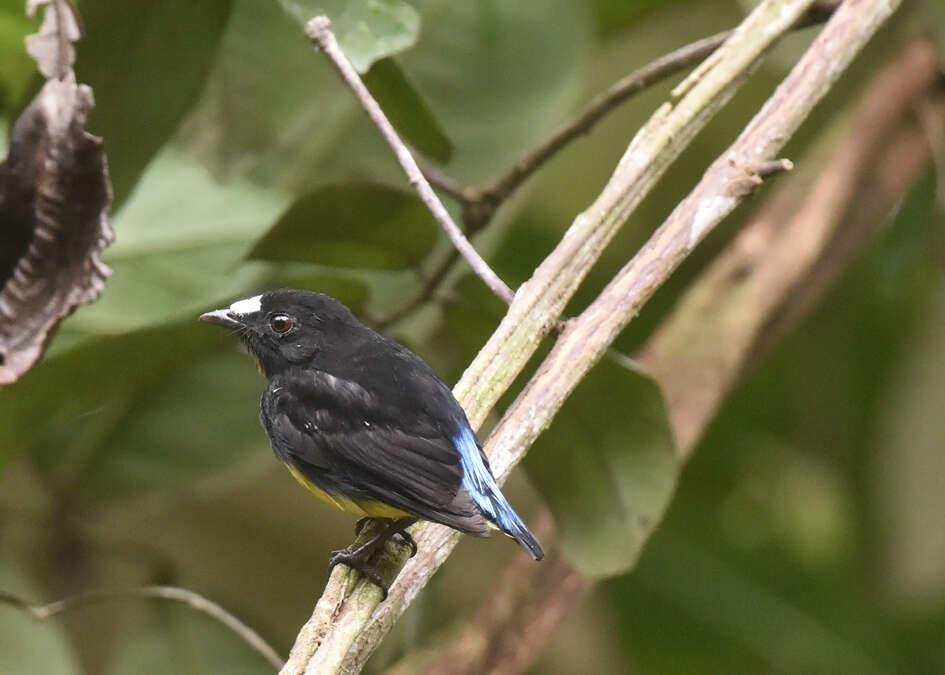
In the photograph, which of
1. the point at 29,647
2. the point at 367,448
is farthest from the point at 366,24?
the point at 29,647

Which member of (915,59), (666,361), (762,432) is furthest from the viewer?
(762,432)

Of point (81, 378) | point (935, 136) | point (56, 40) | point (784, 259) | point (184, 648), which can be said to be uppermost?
point (56, 40)

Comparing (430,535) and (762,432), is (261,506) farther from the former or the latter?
(430,535)

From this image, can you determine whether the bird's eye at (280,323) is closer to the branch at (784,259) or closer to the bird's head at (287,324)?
the bird's head at (287,324)

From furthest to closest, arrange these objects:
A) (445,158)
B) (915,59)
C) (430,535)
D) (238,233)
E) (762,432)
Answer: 1. (762,432)
2. (915,59)
3. (238,233)
4. (445,158)
5. (430,535)

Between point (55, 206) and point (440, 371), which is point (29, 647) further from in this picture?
point (440, 371)

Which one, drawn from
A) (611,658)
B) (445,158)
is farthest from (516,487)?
(445,158)

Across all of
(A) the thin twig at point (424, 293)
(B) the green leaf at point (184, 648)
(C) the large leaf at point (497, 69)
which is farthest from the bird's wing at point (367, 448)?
(C) the large leaf at point (497, 69)

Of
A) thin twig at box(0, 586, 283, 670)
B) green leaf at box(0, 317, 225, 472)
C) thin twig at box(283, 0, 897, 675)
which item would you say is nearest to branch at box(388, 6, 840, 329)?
thin twig at box(283, 0, 897, 675)
